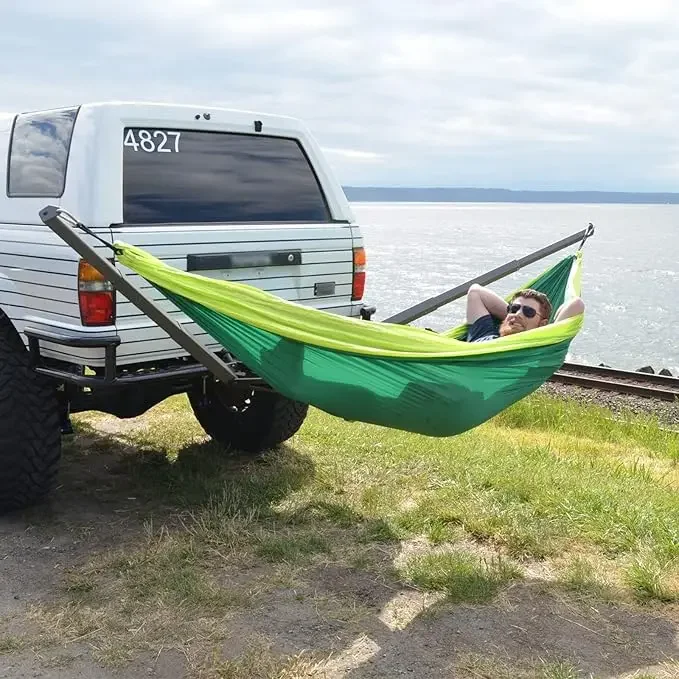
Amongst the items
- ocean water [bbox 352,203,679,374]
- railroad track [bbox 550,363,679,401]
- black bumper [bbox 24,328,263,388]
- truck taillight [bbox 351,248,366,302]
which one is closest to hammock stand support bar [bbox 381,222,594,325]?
truck taillight [bbox 351,248,366,302]

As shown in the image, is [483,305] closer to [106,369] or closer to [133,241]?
[133,241]

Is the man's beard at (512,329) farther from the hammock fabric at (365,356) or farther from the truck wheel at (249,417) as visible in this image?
the truck wheel at (249,417)

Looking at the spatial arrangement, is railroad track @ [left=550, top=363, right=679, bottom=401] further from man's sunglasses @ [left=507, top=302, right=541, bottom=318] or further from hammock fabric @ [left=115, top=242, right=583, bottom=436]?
hammock fabric @ [left=115, top=242, right=583, bottom=436]

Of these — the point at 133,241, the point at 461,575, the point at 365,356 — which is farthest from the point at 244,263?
the point at 461,575

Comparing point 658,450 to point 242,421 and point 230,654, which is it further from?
point 230,654

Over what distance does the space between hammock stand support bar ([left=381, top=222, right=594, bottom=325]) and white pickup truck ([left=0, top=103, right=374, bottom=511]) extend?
1.11ft

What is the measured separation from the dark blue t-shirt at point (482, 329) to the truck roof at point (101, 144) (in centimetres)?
176

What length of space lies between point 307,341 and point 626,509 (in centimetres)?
216

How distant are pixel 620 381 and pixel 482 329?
7160mm

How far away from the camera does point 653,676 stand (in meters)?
3.28

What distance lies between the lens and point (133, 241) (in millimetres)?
4270

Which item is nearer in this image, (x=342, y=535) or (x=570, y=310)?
(x=570, y=310)

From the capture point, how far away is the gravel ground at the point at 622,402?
9719 millimetres

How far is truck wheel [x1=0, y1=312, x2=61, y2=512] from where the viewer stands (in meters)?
4.61
